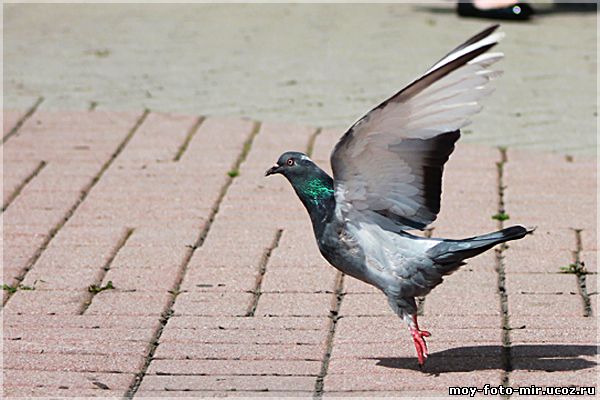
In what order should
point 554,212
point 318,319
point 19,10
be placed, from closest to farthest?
point 318,319
point 554,212
point 19,10

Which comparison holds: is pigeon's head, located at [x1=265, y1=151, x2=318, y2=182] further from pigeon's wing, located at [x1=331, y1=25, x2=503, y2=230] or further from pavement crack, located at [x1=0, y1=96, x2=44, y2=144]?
pavement crack, located at [x1=0, y1=96, x2=44, y2=144]

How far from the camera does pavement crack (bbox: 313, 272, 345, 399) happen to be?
12.8 feet

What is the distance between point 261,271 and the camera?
5.01 metres

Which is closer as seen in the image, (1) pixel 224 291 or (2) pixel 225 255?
(1) pixel 224 291

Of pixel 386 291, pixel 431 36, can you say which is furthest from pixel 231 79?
pixel 386 291

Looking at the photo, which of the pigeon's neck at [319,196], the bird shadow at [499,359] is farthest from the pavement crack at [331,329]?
the pigeon's neck at [319,196]

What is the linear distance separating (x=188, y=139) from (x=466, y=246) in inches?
124

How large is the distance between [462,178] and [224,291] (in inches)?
70.1

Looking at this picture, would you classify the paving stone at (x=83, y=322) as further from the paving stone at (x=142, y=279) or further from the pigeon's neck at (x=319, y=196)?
the pigeon's neck at (x=319, y=196)

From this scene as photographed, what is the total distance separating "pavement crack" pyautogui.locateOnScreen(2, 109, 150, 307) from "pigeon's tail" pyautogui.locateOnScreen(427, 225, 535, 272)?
180 cm

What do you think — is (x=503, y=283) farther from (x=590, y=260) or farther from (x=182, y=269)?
(x=182, y=269)

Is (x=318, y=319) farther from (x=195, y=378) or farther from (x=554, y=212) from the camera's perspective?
(x=554, y=212)

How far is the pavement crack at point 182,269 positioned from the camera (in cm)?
401

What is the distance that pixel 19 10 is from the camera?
9977 millimetres
